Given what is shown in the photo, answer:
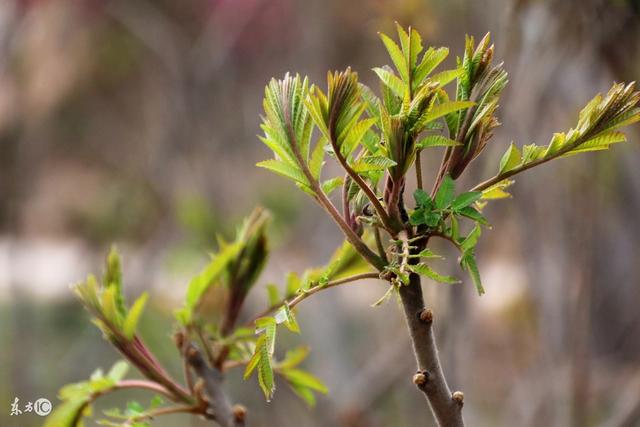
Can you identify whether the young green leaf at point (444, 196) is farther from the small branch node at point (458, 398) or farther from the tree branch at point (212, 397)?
the tree branch at point (212, 397)

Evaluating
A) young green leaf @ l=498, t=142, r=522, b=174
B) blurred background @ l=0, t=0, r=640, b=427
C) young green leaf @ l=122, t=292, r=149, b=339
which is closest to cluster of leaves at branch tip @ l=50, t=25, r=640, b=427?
young green leaf @ l=498, t=142, r=522, b=174

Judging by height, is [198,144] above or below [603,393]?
above

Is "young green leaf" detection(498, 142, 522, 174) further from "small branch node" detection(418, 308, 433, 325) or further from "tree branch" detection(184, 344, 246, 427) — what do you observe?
"tree branch" detection(184, 344, 246, 427)

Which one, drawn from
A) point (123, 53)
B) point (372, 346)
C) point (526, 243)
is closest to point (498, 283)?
point (372, 346)

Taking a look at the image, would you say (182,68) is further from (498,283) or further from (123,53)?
(123,53)

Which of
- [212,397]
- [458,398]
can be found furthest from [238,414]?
[458,398]

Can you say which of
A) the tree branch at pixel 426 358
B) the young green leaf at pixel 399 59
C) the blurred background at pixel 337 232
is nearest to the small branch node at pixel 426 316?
the tree branch at pixel 426 358
